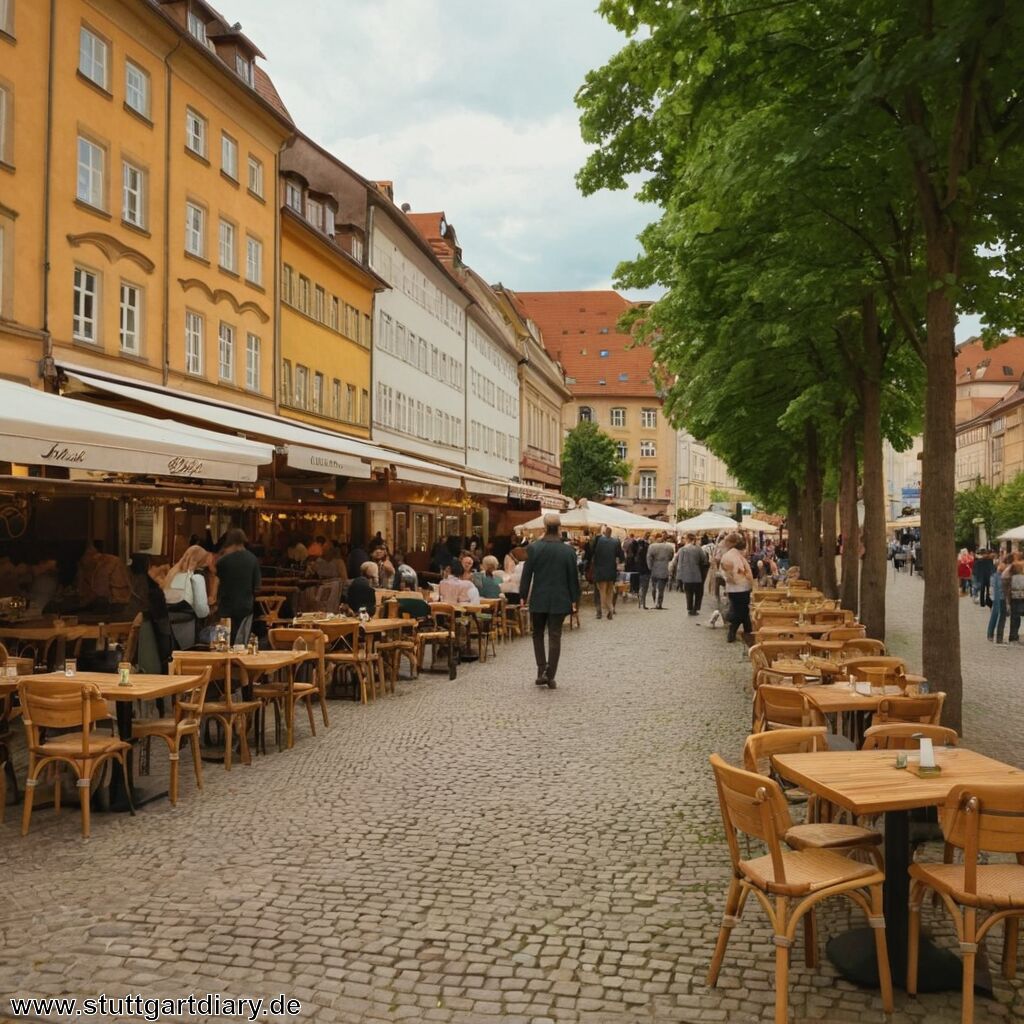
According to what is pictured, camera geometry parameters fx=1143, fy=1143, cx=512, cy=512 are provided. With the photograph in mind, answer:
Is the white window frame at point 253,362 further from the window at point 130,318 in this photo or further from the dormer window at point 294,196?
the window at point 130,318

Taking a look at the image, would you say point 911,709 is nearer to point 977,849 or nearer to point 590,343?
point 977,849

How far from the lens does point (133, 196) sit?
2269cm

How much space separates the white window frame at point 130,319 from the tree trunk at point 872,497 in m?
14.0

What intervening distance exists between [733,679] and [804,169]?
25.9ft

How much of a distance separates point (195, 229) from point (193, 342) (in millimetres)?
2538

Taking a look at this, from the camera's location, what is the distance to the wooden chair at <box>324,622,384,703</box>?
12.8 m

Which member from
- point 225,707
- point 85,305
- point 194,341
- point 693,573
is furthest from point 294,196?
point 225,707

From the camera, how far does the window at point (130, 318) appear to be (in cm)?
2223

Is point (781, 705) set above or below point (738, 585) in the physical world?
below

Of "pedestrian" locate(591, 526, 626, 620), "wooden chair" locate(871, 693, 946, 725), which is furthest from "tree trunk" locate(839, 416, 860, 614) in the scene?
"wooden chair" locate(871, 693, 946, 725)

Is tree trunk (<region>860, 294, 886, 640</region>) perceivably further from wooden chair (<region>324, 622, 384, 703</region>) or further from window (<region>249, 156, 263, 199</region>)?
window (<region>249, 156, 263, 199</region>)

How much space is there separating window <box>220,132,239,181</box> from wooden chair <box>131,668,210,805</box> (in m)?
20.6

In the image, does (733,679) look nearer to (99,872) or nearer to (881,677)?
(881,677)

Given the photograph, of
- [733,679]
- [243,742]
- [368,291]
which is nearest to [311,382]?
[368,291]
